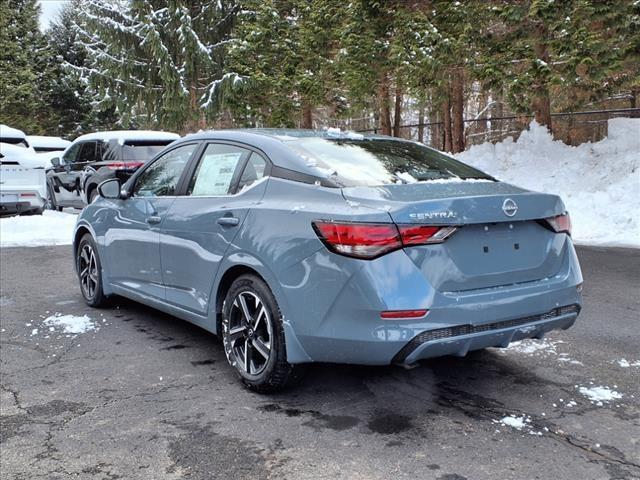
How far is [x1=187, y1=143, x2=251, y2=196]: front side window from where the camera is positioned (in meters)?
4.20

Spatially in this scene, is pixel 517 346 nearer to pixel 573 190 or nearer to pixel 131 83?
pixel 573 190

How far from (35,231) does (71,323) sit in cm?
689

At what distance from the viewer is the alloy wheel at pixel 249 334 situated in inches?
146

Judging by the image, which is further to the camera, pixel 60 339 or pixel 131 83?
pixel 131 83

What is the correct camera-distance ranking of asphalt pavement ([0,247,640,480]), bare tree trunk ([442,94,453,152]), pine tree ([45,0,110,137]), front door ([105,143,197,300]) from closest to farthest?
1. asphalt pavement ([0,247,640,480])
2. front door ([105,143,197,300])
3. bare tree trunk ([442,94,453,152])
4. pine tree ([45,0,110,137])

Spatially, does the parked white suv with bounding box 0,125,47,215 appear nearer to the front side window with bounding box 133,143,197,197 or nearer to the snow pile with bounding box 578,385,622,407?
the front side window with bounding box 133,143,197,197

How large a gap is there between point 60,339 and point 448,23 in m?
11.9

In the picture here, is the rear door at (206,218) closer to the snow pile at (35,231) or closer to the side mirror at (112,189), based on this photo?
the side mirror at (112,189)

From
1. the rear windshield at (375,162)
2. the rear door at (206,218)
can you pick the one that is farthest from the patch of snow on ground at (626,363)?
the rear door at (206,218)

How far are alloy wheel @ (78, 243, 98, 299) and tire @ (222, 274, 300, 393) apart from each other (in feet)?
8.16

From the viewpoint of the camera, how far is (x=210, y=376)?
4.12m

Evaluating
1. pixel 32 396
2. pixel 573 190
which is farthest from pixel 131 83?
pixel 32 396

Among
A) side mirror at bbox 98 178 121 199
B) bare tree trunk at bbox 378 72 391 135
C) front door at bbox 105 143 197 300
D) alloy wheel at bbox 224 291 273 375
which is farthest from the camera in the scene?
bare tree trunk at bbox 378 72 391 135

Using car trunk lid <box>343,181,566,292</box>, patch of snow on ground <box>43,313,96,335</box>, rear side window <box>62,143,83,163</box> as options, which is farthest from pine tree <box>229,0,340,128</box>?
car trunk lid <box>343,181,566,292</box>
